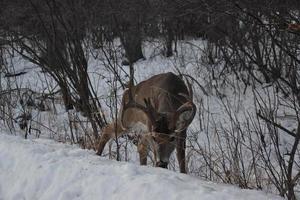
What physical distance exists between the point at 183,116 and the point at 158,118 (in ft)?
2.16

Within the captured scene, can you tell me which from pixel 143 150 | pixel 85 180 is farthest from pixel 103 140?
pixel 85 180

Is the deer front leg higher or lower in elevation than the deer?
lower

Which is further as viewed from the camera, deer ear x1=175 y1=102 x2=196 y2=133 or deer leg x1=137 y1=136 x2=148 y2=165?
deer leg x1=137 y1=136 x2=148 y2=165

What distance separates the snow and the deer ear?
1836 mm

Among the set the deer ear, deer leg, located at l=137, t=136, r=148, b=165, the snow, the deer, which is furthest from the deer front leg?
the snow

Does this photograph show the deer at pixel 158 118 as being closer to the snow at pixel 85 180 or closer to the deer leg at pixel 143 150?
the deer leg at pixel 143 150

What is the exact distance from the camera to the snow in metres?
4.15

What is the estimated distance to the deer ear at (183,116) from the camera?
24.1ft

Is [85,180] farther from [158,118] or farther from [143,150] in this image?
[143,150]

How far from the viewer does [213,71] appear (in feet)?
48.7

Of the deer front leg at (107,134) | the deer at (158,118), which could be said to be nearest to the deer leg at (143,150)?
the deer at (158,118)

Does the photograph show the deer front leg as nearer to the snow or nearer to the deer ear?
the deer ear

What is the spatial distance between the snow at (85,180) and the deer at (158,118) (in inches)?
51.1

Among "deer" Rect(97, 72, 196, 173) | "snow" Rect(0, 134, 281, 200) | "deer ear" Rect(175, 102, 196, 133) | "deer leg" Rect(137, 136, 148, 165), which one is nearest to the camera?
"snow" Rect(0, 134, 281, 200)
